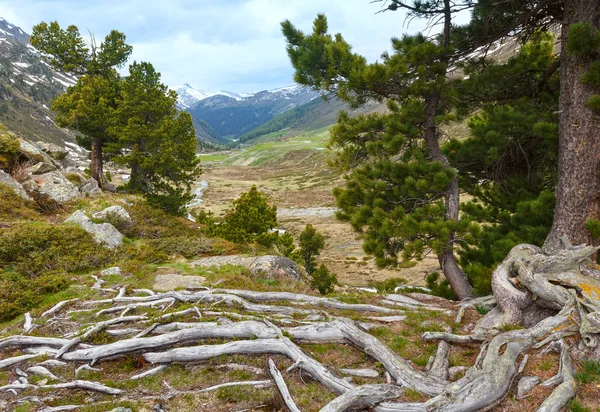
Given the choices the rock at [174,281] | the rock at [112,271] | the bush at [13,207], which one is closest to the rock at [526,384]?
the rock at [174,281]

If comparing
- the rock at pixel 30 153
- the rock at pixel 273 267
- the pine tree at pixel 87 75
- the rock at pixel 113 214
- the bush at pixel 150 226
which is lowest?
the rock at pixel 273 267

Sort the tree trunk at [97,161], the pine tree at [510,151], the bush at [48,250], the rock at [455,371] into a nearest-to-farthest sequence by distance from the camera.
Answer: the rock at [455,371]
the pine tree at [510,151]
the bush at [48,250]
the tree trunk at [97,161]

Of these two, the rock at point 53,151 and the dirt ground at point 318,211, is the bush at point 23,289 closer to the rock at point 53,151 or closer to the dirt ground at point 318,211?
the dirt ground at point 318,211

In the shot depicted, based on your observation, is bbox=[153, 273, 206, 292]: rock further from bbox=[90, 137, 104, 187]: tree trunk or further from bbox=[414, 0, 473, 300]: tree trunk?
bbox=[90, 137, 104, 187]: tree trunk

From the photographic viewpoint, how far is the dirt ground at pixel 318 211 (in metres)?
40.8

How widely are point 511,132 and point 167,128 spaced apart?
24.6 meters

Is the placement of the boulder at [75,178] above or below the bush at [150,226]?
above

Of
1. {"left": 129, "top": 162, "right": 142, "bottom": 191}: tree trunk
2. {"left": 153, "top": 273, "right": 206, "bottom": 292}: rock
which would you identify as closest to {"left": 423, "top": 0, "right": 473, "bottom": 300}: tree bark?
{"left": 153, "top": 273, "right": 206, "bottom": 292}: rock

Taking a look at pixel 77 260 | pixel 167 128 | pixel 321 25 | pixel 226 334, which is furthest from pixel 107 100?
pixel 226 334

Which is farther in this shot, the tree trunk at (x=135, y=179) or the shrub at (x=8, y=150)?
the tree trunk at (x=135, y=179)

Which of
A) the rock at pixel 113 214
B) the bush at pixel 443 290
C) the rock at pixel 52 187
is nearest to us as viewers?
the bush at pixel 443 290

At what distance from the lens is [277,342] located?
7395mm

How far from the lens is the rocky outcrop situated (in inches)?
600

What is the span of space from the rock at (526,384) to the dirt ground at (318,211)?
26.1 feet
